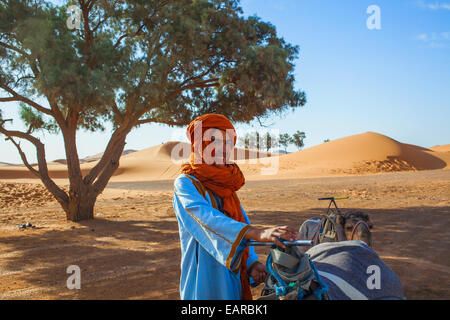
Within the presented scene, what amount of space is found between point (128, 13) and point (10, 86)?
4017 millimetres

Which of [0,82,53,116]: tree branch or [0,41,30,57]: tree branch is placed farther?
[0,82,53,116]: tree branch

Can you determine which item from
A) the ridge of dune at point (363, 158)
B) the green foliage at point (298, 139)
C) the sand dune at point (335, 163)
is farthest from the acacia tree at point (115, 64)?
the green foliage at point (298, 139)

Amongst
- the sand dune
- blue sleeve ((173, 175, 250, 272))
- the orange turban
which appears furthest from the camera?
the sand dune

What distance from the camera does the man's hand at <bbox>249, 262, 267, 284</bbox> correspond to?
7.35 feet

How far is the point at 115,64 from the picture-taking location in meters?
9.38

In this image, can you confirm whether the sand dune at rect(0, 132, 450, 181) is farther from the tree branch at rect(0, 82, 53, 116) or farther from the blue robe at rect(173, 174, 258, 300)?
the blue robe at rect(173, 174, 258, 300)

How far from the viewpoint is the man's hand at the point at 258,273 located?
2.24 m

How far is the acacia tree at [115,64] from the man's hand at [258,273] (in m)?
7.32

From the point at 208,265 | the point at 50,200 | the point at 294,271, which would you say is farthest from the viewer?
the point at 50,200

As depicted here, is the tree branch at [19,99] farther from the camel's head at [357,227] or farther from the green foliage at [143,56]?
the camel's head at [357,227]

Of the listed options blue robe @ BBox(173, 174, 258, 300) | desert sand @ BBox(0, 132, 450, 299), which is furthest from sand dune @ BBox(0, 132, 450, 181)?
blue robe @ BBox(173, 174, 258, 300)

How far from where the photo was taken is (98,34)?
33.2ft
